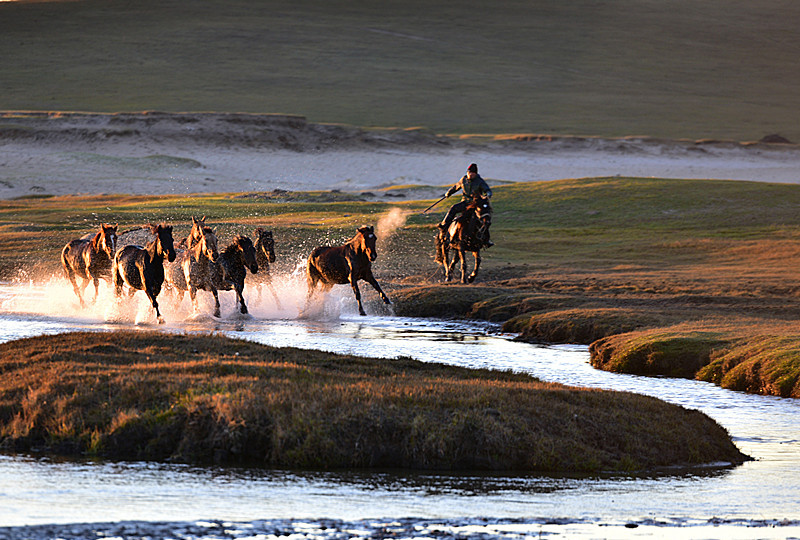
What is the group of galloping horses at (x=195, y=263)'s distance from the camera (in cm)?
2480

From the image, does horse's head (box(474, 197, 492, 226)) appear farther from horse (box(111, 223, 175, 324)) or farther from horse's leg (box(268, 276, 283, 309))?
horse (box(111, 223, 175, 324))

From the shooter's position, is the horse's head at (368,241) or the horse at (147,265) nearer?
the horse at (147,265)

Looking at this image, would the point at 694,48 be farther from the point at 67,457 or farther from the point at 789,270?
the point at 67,457

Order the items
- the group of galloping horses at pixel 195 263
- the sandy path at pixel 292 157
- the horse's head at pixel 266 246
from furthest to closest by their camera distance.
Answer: the sandy path at pixel 292 157 → the horse's head at pixel 266 246 → the group of galloping horses at pixel 195 263

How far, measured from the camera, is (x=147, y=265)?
24578 millimetres

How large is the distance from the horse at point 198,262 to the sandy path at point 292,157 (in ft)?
166

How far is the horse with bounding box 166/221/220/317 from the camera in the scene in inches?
1002

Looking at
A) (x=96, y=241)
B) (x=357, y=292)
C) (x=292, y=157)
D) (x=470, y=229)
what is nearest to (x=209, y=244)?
(x=96, y=241)

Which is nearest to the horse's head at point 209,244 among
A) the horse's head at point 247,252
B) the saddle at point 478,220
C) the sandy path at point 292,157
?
the horse's head at point 247,252

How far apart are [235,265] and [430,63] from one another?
13478cm

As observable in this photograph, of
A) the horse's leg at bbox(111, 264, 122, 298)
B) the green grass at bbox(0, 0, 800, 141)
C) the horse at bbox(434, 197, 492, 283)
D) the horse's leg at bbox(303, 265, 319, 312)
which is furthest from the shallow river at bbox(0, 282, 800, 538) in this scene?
the green grass at bbox(0, 0, 800, 141)

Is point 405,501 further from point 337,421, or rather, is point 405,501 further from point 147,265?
point 147,265

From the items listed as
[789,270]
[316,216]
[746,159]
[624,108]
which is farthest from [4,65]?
[789,270]

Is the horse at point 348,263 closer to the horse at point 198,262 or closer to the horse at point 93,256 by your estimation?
the horse at point 198,262
